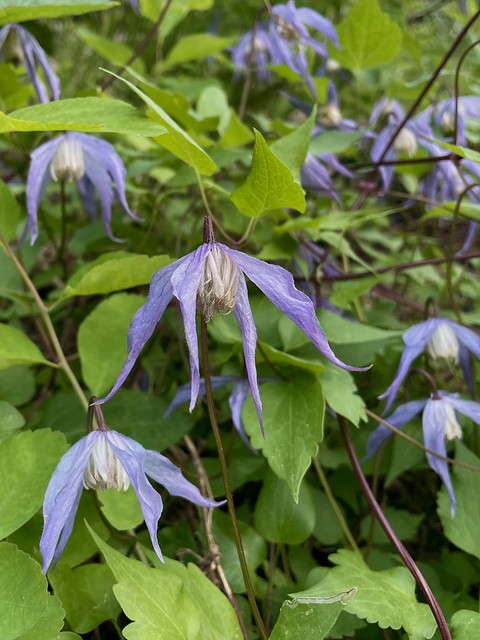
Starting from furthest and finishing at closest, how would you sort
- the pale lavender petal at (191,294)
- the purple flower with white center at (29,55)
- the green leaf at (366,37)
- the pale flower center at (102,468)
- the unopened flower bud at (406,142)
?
the unopened flower bud at (406,142)
the green leaf at (366,37)
the purple flower with white center at (29,55)
the pale flower center at (102,468)
the pale lavender petal at (191,294)

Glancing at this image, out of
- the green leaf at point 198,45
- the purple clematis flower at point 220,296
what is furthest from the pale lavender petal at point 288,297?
the green leaf at point 198,45

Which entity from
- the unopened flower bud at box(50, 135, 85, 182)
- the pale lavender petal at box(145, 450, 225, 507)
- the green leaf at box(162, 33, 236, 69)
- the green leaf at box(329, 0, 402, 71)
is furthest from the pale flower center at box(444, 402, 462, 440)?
the green leaf at box(162, 33, 236, 69)

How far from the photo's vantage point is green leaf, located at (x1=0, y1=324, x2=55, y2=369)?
0.70m

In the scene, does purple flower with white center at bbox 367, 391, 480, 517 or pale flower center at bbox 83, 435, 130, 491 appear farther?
purple flower with white center at bbox 367, 391, 480, 517

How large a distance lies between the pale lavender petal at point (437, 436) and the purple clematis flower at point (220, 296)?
0.94ft

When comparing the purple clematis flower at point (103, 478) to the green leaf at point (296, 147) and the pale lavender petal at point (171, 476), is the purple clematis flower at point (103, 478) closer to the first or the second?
the pale lavender petal at point (171, 476)

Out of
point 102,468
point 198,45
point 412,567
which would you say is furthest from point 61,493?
point 198,45

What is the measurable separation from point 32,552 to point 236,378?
0.32 metres

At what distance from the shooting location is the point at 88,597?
655 millimetres

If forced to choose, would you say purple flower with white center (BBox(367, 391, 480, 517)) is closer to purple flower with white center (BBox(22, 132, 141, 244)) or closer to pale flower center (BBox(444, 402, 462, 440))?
pale flower center (BBox(444, 402, 462, 440))

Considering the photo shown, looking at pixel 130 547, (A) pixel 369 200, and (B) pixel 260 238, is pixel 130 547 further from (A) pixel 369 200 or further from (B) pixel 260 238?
(A) pixel 369 200

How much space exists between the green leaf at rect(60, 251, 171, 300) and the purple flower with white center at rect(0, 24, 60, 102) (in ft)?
1.21

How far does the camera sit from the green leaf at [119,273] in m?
0.69

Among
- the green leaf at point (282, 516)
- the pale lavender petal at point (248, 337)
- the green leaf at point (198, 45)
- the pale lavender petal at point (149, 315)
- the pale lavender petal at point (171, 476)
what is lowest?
the green leaf at point (282, 516)
